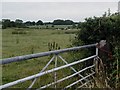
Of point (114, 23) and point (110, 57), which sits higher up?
point (114, 23)

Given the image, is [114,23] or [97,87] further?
[114,23]

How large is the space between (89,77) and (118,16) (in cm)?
243

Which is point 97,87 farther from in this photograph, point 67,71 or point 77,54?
point 77,54

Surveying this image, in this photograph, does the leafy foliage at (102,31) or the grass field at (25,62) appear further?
the grass field at (25,62)

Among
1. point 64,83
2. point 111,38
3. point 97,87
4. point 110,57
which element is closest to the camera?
point 97,87

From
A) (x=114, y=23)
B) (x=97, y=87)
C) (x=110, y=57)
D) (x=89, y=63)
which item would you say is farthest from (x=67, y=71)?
(x=97, y=87)

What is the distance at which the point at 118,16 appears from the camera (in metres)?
7.89

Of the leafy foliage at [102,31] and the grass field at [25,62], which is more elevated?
the leafy foliage at [102,31]

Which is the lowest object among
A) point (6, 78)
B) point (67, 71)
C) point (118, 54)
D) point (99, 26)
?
point (6, 78)

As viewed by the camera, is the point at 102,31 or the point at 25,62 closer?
the point at 102,31

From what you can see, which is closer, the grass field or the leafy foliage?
the leafy foliage

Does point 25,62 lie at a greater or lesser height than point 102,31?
lesser

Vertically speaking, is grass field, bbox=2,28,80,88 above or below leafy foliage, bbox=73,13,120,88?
below

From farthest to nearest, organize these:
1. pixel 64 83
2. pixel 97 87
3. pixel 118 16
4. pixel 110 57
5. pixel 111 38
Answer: pixel 118 16
pixel 111 38
pixel 110 57
pixel 64 83
pixel 97 87
